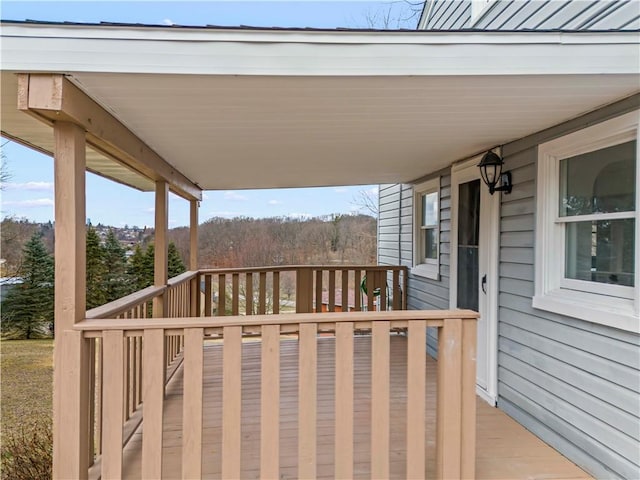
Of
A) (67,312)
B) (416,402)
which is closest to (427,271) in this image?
(416,402)

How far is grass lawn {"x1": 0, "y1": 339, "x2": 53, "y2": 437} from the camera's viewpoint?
6.93 meters

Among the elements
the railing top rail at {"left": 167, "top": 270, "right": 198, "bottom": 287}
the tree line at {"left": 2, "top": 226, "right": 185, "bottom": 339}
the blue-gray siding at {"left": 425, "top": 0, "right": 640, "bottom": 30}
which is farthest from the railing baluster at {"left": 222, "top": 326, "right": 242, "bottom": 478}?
the tree line at {"left": 2, "top": 226, "right": 185, "bottom": 339}

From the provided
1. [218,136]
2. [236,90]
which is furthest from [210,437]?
[236,90]

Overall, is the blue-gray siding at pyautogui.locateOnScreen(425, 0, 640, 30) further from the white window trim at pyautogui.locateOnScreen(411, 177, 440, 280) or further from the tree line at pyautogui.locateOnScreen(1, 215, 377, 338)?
the tree line at pyautogui.locateOnScreen(1, 215, 377, 338)

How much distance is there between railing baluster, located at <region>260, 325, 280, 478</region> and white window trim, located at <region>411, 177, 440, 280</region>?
304 centimetres

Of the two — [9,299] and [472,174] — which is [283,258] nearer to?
[9,299]

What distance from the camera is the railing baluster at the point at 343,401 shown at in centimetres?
206

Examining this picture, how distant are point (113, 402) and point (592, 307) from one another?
260 cm

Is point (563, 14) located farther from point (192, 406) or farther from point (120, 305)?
point (120, 305)

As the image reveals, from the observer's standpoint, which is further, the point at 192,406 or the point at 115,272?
the point at 115,272

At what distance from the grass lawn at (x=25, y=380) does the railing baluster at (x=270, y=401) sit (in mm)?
6471

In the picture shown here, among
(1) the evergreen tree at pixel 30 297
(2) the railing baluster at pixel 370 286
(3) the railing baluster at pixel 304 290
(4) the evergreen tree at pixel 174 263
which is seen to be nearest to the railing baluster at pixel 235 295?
(3) the railing baluster at pixel 304 290

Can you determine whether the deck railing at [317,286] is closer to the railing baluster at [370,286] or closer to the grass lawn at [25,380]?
the railing baluster at [370,286]

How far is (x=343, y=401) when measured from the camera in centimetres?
206
